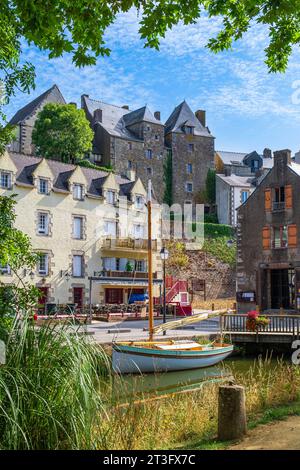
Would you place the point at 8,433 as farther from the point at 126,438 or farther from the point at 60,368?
the point at 126,438

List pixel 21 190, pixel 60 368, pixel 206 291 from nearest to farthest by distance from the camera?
pixel 60 368 → pixel 21 190 → pixel 206 291

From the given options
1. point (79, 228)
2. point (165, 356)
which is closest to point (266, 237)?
point (79, 228)

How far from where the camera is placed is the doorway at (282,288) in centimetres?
3459

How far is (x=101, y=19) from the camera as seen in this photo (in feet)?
22.2

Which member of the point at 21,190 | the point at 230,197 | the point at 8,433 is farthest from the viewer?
the point at 230,197

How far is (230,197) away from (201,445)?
5810 cm

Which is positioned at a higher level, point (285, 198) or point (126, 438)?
point (285, 198)

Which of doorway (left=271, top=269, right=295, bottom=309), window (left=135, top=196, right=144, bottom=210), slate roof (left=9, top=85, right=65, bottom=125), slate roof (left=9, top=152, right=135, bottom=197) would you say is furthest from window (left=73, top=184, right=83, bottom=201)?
slate roof (left=9, top=85, right=65, bottom=125)

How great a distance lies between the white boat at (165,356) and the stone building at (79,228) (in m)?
16.9

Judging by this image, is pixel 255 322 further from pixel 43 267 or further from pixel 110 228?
pixel 110 228

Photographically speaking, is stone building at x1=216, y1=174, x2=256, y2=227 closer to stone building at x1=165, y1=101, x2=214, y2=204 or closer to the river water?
stone building at x1=165, y1=101, x2=214, y2=204

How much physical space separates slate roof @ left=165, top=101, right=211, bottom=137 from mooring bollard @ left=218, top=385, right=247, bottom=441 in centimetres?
6416

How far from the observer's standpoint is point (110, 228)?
44375 mm

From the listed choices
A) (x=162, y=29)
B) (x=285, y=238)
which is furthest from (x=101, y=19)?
(x=285, y=238)
